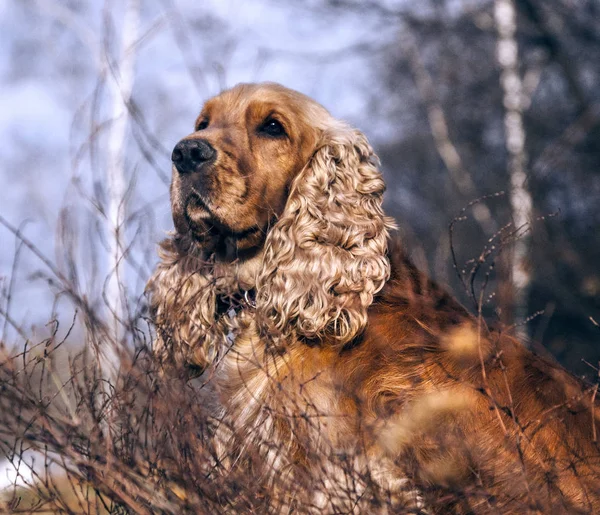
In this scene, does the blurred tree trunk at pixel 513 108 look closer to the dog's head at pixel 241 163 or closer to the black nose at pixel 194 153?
the dog's head at pixel 241 163

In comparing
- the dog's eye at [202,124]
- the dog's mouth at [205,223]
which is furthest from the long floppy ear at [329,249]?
the dog's eye at [202,124]

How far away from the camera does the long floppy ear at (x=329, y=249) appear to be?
291cm

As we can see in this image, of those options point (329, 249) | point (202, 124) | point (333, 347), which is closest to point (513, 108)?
point (202, 124)

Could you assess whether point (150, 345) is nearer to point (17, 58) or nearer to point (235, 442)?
point (235, 442)

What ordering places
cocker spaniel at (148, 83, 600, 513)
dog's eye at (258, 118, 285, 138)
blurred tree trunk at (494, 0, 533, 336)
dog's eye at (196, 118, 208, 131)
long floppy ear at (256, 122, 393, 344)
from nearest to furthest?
cocker spaniel at (148, 83, 600, 513) < long floppy ear at (256, 122, 393, 344) < dog's eye at (258, 118, 285, 138) < dog's eye at (196, 118, 208, 131) < blurred tree trunk at (494, 0, 533, 336)

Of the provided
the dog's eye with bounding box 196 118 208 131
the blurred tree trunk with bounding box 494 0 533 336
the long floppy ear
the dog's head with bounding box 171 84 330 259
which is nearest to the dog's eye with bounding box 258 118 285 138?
the dog's head with bounding box 171 84 330 259

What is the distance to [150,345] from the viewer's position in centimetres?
229

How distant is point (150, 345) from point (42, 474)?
2.00 feet

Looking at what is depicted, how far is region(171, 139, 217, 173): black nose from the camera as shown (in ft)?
9.80

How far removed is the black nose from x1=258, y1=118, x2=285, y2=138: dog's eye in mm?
362

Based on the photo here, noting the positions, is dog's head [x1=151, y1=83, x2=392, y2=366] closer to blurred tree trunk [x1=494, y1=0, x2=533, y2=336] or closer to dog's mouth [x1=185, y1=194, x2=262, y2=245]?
dog's mouth [x1=185, y1=194, x2=262, y2=245]

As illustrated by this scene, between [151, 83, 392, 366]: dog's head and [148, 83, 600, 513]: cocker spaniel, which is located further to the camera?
[151, 83, 392, 366]: dog's head

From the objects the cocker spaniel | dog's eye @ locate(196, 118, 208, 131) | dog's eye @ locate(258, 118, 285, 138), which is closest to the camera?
the cocker spaniel

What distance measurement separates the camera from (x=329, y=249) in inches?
121
